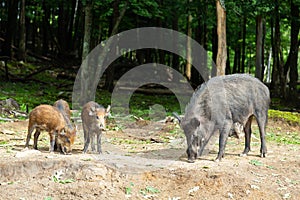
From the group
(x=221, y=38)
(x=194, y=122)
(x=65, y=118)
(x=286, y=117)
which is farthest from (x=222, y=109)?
(x=221, y=38)

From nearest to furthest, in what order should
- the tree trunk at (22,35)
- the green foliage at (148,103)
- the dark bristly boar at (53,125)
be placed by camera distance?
Result: the dark bristly boar at (53,125) < the green foliage at (148,103) < the tree trunk at (22,35)

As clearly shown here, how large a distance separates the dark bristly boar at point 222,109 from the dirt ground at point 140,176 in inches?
18.9

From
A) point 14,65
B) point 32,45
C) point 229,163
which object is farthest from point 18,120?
point 32,45

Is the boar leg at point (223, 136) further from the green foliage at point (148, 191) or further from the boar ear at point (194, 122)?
the green foliage at point (148, 191)

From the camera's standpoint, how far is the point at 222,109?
9227 mm

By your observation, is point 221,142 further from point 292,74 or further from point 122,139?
point 292,74

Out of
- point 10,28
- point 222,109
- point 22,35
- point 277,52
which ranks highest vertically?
point 10,28

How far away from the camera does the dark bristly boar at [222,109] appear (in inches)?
339

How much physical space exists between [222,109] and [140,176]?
243cm

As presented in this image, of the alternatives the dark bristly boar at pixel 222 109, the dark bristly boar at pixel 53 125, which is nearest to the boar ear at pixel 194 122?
the dark bristly boar at pixel 222 109

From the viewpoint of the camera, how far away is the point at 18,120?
12.6 meters

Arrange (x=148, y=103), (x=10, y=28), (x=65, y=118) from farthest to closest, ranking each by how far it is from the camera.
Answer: (x=10, y=28)
(x=148, y=103)
(x=65, y=118)

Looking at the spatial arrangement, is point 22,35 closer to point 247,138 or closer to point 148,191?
point 247,138

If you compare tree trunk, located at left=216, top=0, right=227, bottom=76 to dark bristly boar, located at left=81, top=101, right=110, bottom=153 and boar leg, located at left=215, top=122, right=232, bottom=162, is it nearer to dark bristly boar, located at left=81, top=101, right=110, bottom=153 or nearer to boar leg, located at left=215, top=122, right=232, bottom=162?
boar leg, located at left=215, top=122, right=232, bottom=162
